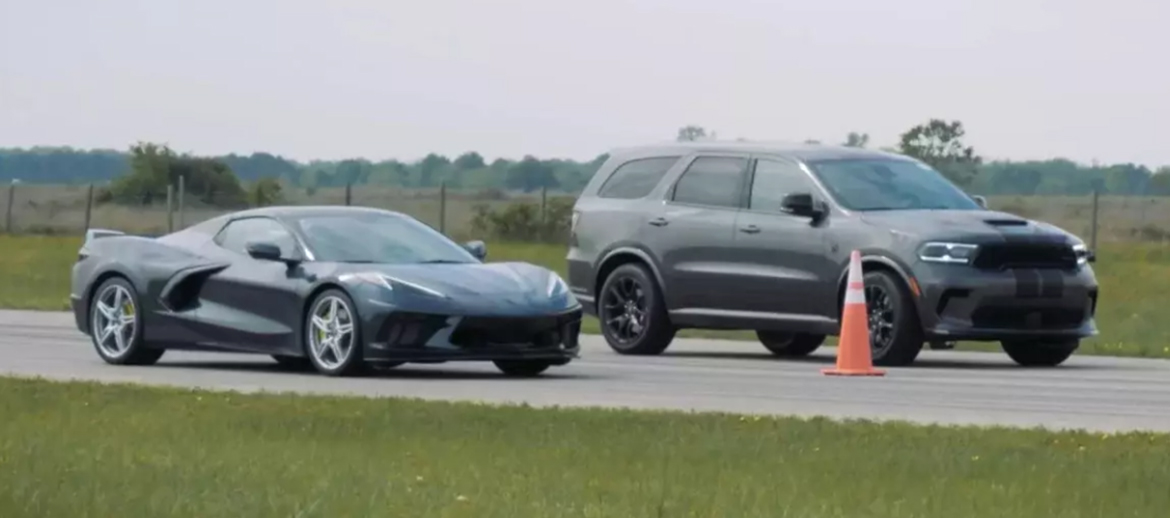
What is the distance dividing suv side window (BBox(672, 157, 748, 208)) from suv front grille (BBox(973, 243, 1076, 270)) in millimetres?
2267

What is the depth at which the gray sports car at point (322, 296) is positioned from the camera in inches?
690

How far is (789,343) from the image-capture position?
880 inches

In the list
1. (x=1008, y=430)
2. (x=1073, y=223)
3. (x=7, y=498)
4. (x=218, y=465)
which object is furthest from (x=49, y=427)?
(x=1073, y=223)

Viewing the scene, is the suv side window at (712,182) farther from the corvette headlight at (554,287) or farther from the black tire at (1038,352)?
the corvette headlight at (554,287)

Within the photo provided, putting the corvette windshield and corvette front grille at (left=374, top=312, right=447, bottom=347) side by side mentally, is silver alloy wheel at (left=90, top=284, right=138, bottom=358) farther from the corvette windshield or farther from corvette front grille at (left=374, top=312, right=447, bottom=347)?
corvette front grille at (left=374, top=312, right=447, bottom=347)

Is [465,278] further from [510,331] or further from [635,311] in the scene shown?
[635,311]

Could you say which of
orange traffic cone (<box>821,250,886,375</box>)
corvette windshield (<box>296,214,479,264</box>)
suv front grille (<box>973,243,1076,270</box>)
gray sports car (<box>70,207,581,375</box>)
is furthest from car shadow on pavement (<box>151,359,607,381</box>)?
suv front grille (<box>973,243,1076,270</box>)

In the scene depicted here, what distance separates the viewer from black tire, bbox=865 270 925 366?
19672 mm

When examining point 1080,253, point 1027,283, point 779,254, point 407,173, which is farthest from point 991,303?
point 407,173

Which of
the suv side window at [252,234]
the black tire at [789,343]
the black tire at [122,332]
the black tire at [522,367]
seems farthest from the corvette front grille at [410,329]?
the black tire at [789,343]

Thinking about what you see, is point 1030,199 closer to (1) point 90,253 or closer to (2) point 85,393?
(1) point 90,253

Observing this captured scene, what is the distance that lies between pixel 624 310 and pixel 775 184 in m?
1.62

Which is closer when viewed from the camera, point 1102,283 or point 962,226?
point 962,226

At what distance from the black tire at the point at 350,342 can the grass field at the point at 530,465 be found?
314 centimetres
